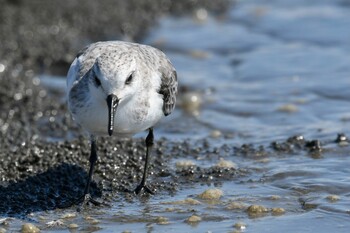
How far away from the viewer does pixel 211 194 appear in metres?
6.21

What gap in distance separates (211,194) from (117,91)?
1.18 metres

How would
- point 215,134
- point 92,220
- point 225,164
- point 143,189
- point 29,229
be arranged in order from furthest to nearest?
1. point 215,134
2. point 225,164
3. point 143,189
4. point 92,220
5. point 29,229

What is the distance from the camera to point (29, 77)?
900 centimetres

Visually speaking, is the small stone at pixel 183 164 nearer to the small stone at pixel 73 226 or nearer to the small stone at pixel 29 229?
the small stone at pixel 73 226

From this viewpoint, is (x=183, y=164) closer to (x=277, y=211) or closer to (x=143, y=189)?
(x=143, y=189)

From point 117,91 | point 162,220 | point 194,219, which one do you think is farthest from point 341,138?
point 117,91

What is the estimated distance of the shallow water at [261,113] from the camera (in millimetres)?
5812

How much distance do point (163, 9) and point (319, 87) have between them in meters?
4.25

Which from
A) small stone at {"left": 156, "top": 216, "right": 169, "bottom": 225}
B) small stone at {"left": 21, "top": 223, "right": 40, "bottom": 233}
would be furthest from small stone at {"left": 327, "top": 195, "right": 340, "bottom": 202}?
small stone at {"left": 21, "top": 223, "right": 40, "bottom": 233}

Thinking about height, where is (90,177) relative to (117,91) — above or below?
below

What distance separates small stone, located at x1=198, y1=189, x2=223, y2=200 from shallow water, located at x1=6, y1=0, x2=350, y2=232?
0.06 m

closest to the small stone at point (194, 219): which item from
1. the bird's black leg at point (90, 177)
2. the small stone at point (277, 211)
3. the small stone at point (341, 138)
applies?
the small stone at point (277, 211)

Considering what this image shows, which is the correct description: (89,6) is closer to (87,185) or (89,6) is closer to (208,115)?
(208,115)

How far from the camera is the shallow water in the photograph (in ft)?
19.1
